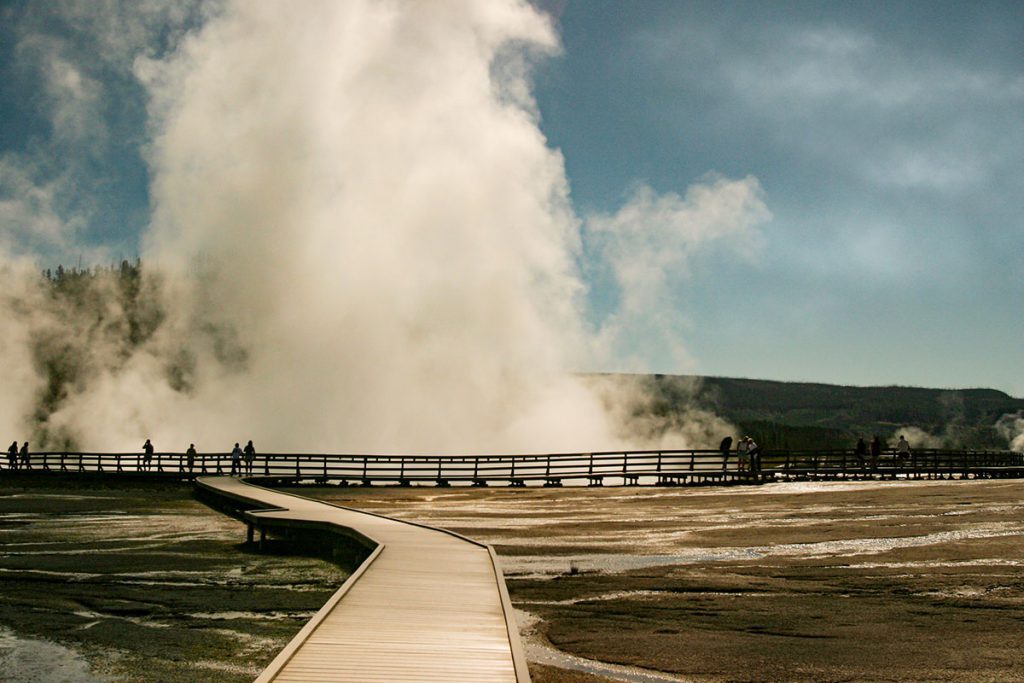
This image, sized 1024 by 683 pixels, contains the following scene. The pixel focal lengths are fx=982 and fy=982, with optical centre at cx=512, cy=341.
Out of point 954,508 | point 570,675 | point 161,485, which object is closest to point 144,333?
point 161,485

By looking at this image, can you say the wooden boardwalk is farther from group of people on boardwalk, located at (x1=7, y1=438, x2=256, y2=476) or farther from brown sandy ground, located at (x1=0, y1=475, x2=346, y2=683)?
group of people on boardwalk, located at (x1=7, y1=438, x2=256, y2=476)

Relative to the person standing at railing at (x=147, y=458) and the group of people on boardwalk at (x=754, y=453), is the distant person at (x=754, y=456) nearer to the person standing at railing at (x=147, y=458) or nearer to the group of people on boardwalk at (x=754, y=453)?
the group of people on boardwalk at (x=754, y=453)

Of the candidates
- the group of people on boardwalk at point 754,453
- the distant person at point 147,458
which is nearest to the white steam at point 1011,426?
the group of people on boardwalk at point 754,453

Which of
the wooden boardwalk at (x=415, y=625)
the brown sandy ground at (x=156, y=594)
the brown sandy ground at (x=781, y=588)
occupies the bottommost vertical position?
the brown sandy ground at (x=156, y=594)

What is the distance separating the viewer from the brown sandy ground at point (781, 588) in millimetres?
9305

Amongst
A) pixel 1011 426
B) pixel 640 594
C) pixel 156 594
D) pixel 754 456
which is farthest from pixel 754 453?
pixel 1011 426

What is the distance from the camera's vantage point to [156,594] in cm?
1410

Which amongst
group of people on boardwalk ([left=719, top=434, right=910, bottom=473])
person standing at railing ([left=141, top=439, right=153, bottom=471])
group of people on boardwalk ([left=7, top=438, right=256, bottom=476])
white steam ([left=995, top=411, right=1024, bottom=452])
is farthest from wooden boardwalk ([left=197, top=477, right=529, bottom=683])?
white steam ([left=995, top=411, right=1024, bottom=452])

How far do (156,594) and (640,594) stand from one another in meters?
6.92

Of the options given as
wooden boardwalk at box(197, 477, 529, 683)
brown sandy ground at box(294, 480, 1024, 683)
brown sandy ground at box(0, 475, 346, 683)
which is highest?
wooden boardwalk at box(197, 477, 529, 683)

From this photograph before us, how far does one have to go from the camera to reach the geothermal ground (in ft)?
31.3

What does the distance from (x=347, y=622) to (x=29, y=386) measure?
132850 millimetres

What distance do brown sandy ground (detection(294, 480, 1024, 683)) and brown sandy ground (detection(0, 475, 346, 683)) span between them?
3.27 m

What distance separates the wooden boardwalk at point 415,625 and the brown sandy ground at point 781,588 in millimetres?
771
